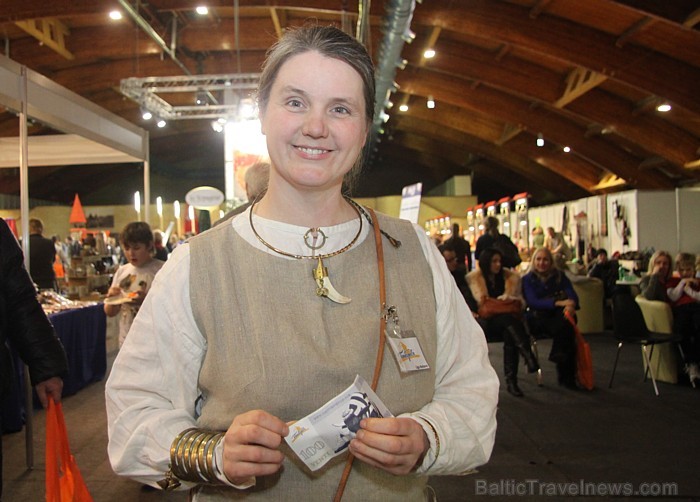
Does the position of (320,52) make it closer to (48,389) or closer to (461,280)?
(48,389)

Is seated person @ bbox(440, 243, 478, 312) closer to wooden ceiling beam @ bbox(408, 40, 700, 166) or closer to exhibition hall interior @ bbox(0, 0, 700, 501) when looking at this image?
exhibition hall interior @ bbox(0, 0, 700, 501)

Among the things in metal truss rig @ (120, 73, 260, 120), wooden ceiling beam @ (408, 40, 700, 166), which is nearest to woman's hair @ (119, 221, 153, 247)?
metal truss rig @ (120, 73, 260, 120)

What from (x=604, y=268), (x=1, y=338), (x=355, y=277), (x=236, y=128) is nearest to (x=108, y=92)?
(x=236, y=128)

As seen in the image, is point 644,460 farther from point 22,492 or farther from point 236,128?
point 236,128

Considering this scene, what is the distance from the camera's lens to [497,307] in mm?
5434

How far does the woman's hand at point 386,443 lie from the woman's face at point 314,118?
40 cm

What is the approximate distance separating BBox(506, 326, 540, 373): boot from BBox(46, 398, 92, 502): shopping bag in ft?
12.7

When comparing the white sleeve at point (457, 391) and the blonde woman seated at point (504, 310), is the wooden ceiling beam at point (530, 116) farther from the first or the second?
the white sleeve at point (457, 391)

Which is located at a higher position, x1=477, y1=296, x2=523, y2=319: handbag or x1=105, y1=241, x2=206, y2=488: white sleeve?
x1=105, y1=241, x2=206, y2=488: white sleeve

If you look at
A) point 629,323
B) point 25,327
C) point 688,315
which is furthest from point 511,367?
point 25,327

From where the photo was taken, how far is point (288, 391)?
0.96 m

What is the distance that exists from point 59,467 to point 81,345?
12.0ft

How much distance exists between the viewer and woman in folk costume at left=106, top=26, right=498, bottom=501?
0.96 meters

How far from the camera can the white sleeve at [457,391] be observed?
3.22 feet
